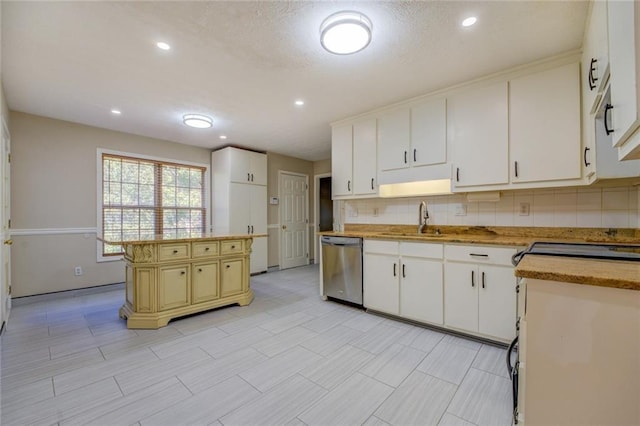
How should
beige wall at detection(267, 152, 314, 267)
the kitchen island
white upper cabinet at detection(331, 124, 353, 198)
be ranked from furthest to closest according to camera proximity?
beige wall at detection(267, 152, 314, 267), white upper cabinet at detection(331, 124, 353, 198), the kitchen island

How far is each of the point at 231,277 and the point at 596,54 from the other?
3.74m

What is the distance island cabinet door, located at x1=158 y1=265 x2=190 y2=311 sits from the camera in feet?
9.47

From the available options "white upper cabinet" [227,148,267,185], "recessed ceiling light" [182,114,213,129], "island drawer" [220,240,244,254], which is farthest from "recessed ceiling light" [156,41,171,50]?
"white upper cabinet" [227,148,267,185]

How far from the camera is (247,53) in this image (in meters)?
2.28

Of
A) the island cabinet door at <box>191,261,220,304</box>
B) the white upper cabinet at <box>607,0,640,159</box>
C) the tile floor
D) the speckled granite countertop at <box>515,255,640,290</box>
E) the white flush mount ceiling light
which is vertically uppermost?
the white flush mount ceiling light

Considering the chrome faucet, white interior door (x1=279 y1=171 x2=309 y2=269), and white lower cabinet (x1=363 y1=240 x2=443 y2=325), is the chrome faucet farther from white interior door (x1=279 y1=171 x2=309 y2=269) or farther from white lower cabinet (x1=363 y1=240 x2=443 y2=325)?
white interior door (x1=279 y1=171 x2=309 y2=269)

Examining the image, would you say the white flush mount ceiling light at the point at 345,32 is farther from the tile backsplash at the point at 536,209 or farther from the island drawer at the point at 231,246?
the island drawer at the point at 231,246

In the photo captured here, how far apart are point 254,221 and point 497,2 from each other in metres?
4.64

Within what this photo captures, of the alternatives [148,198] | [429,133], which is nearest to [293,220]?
[148,198]

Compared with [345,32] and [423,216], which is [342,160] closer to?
[423,216]

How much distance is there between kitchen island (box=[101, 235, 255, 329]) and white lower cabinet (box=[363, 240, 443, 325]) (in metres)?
1.59

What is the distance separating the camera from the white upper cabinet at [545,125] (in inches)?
89.7

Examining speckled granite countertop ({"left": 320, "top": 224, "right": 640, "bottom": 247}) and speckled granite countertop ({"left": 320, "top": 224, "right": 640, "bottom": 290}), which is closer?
speckled granite countertop ({"left": 320, "top": 224, "right": 640, "bottom": 290})

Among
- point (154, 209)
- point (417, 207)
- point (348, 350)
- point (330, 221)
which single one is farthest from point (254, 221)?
point (348, 350)
